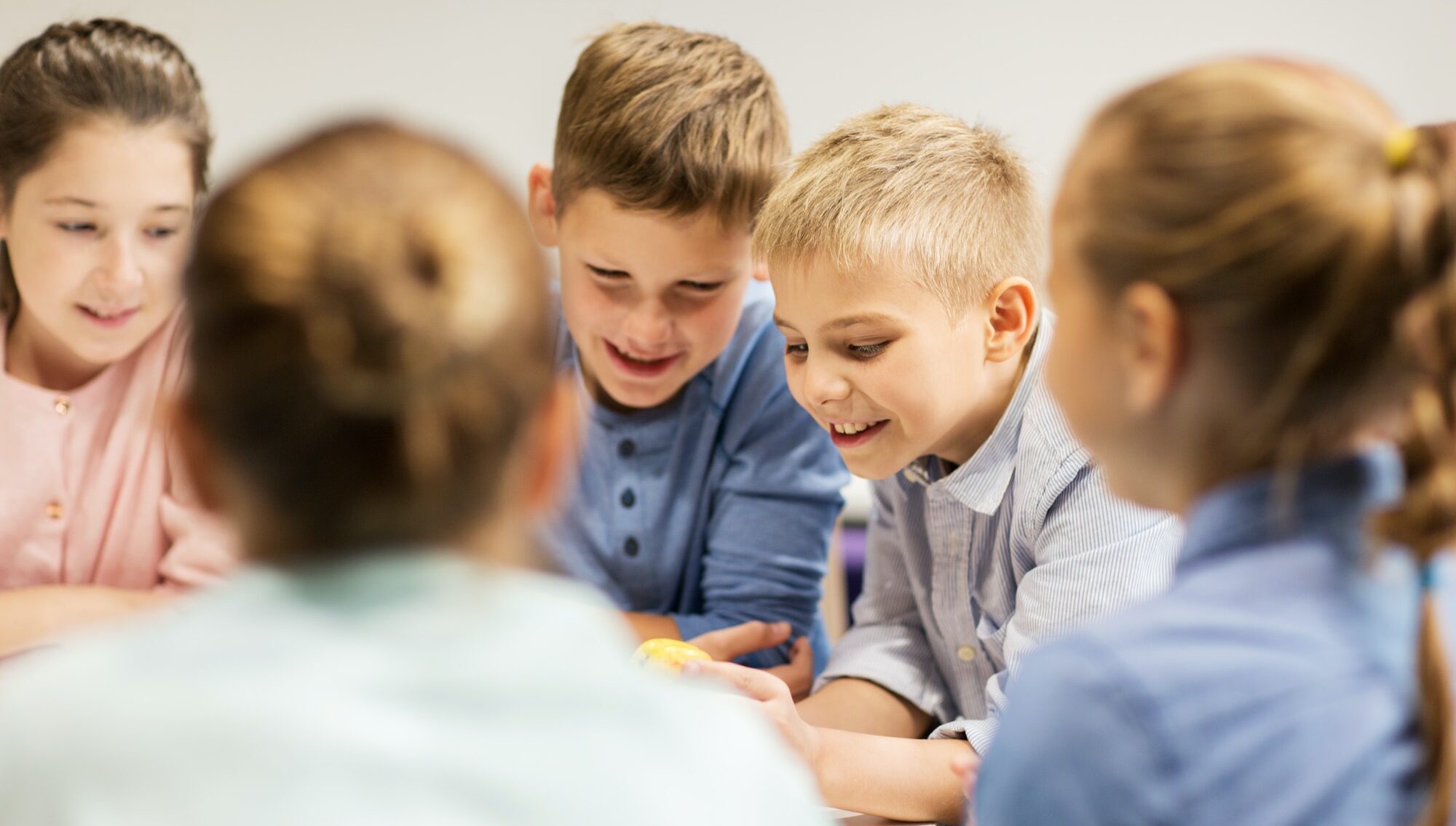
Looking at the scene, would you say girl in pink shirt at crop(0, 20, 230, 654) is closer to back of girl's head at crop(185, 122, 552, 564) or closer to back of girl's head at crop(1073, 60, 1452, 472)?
back of girl's head at crop(185, 122, 552, 564)

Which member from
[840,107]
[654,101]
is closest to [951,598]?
[654,101]

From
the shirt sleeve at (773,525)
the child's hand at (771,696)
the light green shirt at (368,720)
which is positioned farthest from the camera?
the shirt sleeve at (773,525)

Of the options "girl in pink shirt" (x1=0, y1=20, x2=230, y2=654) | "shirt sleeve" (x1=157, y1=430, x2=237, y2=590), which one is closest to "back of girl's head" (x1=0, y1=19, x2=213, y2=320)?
"girl in pink shirt" (x1=0, y1=20, x2=230, y2=654)

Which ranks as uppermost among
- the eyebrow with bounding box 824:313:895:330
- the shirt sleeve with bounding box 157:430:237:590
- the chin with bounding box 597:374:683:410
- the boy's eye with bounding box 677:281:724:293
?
the eyebrow with bounding box 824:313:895:330

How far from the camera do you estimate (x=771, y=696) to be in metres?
1.01

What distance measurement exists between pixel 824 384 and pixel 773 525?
275mm

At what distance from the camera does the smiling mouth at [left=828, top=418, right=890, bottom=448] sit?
1169mm

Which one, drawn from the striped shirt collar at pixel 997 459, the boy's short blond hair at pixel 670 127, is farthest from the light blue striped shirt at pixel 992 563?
the boy's short blond hair at pixel 670 127

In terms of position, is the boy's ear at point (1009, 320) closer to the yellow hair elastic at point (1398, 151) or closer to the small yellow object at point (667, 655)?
the small yellow object at point (667, 655)

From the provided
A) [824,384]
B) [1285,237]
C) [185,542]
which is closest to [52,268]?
[185,542]

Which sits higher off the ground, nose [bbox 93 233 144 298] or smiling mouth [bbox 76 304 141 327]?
nose [bbox 93 233 144 298]

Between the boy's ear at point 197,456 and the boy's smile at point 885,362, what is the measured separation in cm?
65

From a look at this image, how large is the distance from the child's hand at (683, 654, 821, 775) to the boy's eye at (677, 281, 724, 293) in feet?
1.44

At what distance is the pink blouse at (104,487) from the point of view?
125 cm
